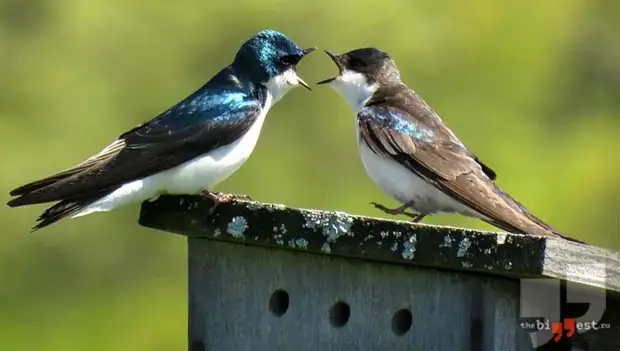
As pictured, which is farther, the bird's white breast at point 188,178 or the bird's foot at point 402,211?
the bird's foot at point 402,211

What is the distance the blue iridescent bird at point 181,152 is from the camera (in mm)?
3150

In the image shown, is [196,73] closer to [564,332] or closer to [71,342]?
[71,342]

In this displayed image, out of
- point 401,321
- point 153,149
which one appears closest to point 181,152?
point 153,149

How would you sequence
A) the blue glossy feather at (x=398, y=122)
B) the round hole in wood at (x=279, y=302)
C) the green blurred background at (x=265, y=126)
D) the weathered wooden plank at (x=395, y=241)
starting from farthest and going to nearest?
the green blurred background at (x=265, y=126)
the blue glossy feather at (x=398, y=122)
the round hole in wood at (x=279, y=302)
the weathered wooden plank at (x=395, y=241)

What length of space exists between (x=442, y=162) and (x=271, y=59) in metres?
0.50

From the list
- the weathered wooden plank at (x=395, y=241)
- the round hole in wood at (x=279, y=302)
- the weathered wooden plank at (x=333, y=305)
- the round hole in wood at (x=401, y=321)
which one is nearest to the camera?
the weathered wooden plank at (x=395, y=241)

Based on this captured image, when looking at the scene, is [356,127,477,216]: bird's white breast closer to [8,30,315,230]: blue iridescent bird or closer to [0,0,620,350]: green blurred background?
[8,30,315,230]: blue iridescent bird

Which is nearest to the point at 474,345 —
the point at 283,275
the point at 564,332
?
the point at 564,332

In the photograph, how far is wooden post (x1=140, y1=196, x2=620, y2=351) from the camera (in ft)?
8.79

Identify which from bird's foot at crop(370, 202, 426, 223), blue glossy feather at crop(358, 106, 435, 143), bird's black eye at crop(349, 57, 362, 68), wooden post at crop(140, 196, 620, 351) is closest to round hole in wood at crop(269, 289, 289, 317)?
wooden post at crop(140, 196, 620, 351)

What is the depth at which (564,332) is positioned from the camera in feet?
9.33

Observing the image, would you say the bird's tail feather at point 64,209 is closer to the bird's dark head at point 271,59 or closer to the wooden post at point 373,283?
the wooden post at point 373,283

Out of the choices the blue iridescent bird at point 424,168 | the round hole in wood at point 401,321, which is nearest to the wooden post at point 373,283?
the round hole in wood at point 401,321

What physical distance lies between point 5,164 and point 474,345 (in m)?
4.29
